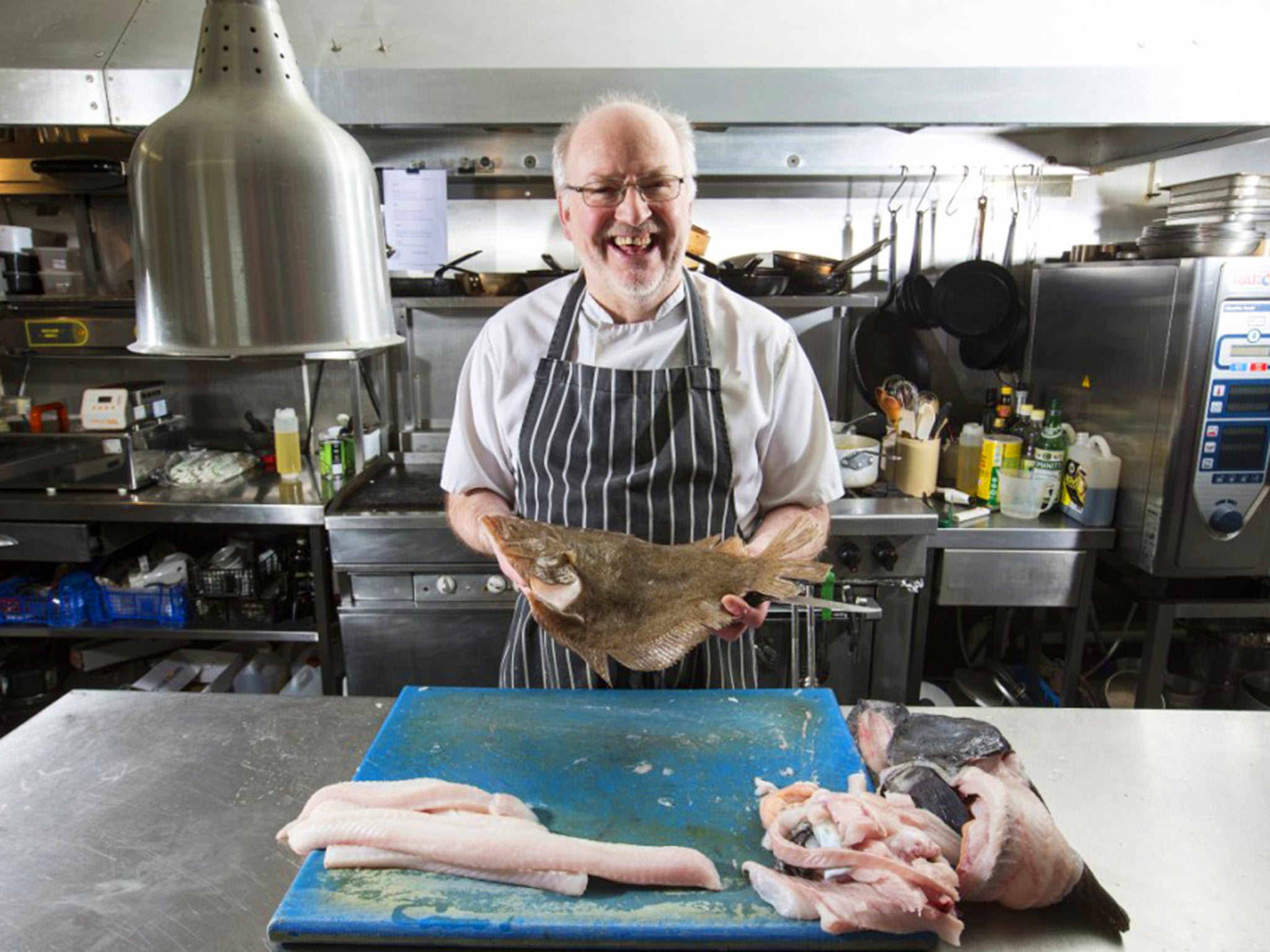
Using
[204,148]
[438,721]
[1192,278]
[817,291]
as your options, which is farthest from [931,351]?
[204,148]

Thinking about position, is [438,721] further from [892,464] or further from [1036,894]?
[892,464]

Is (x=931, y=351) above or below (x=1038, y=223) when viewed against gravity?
below

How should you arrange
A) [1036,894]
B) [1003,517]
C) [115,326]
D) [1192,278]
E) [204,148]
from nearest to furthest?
[204,148]
[1036,894]
[1192,278]
[1003,517]
[115,326]

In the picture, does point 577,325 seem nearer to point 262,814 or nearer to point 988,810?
point 262,814

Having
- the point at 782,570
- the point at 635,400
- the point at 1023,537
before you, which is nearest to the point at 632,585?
the point at 782,570

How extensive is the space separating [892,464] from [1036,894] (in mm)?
2457

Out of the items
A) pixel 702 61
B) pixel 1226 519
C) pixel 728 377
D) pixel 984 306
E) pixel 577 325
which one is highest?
pixel 702 61

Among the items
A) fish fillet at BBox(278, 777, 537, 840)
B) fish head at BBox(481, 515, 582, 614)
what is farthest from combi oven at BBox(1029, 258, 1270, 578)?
fish fillet at BBox(278, 777, 537, 840)

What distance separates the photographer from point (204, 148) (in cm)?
90

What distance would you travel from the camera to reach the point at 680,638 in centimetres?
171

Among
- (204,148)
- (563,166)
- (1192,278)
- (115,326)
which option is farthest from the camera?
(115,326)

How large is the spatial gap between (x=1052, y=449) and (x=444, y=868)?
2.93 m

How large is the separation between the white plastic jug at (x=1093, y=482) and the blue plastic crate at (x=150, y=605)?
139 inches

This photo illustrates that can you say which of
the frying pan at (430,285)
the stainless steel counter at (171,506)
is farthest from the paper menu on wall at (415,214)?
the stainless steel counter at (171,506)
